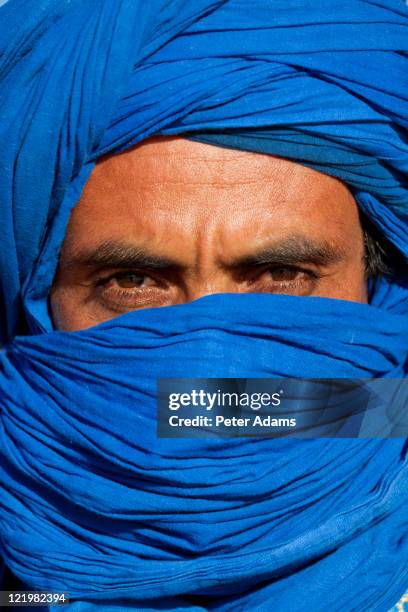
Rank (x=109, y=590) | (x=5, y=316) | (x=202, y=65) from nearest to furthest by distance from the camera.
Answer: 1. (x=109, y=590)
2. (x=202, y=65)
3. (x=5, y=316)

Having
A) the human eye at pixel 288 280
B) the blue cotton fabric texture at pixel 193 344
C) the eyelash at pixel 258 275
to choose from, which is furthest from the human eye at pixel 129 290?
the human eye at pixel 288 280

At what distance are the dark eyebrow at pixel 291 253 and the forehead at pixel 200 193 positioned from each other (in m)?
0.03

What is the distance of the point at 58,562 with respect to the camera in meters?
2.21

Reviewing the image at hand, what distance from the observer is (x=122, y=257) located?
235 cm

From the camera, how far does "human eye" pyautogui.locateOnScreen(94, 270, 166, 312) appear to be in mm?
2420

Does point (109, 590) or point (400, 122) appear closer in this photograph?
point (109, 590)

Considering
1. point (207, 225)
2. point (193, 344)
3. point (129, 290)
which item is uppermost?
point (207, 225)

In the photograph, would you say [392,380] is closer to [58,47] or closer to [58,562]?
[58,562]

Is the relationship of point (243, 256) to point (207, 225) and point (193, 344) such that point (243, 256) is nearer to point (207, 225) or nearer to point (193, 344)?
point (207, 225)

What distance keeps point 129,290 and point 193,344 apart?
0.35 m

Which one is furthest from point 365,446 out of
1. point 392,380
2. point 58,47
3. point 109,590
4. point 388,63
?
point 58,47

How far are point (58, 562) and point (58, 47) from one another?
51.4 inches

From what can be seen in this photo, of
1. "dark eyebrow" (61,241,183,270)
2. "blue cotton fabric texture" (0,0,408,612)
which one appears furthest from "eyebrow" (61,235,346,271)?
"blue cotton fabric texture" (0,0,408,612)

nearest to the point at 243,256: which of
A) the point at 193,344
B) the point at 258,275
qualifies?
the point at 258,275
